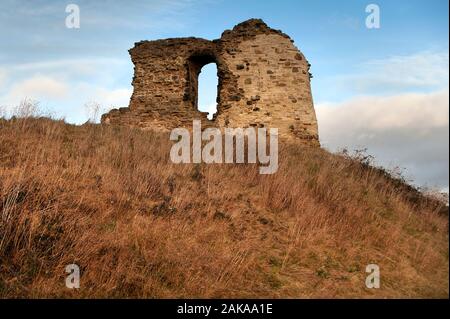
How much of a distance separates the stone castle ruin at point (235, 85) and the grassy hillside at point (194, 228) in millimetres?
4830

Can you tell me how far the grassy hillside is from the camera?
3922 mm

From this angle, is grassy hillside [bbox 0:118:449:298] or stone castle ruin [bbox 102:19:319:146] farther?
stone castle ruin [bbox 102:19:319:146]

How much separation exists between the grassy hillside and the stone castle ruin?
4.83m

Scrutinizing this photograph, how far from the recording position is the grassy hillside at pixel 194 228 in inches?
154

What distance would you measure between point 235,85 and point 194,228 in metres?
8.55

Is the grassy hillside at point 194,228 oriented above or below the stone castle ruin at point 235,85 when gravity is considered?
below

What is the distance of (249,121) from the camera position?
1277 centimetres

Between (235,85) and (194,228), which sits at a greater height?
(235,85)

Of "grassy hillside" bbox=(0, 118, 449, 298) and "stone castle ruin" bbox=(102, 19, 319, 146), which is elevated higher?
"stone castle ruin" bbox=(102, 19, 319, 146)

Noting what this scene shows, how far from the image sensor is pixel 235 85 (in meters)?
13.0

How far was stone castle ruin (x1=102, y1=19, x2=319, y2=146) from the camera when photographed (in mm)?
12750

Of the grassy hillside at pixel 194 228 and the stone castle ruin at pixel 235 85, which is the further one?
the stone castle ruin at pixel 235 85

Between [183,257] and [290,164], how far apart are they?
15.1ft

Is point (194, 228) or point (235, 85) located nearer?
point (194, 228)
